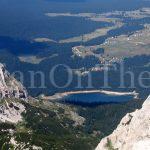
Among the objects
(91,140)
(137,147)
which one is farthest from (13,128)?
(137,147)

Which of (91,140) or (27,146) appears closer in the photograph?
(27,146)

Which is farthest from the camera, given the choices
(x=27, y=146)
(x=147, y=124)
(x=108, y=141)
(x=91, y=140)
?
(x=91, y=140)

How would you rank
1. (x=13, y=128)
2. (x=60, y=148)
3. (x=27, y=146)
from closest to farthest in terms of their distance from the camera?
(x=27, y=146) → (x=60, y=148) → (x=13, y=128)

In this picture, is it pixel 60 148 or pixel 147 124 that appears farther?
pixel 60 148

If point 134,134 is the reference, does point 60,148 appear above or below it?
below

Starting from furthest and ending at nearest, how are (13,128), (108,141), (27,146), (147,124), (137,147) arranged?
(13,128)
(27,146)
(108,141)
(147,124)
(137,147)

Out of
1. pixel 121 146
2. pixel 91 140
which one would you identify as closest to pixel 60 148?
pixel 91 140

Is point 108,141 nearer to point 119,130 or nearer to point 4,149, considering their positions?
point 119,130

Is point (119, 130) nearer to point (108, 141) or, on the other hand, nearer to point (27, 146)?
point (108, 141)

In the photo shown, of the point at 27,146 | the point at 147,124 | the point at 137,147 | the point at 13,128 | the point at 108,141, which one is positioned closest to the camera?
the point at 137,147
